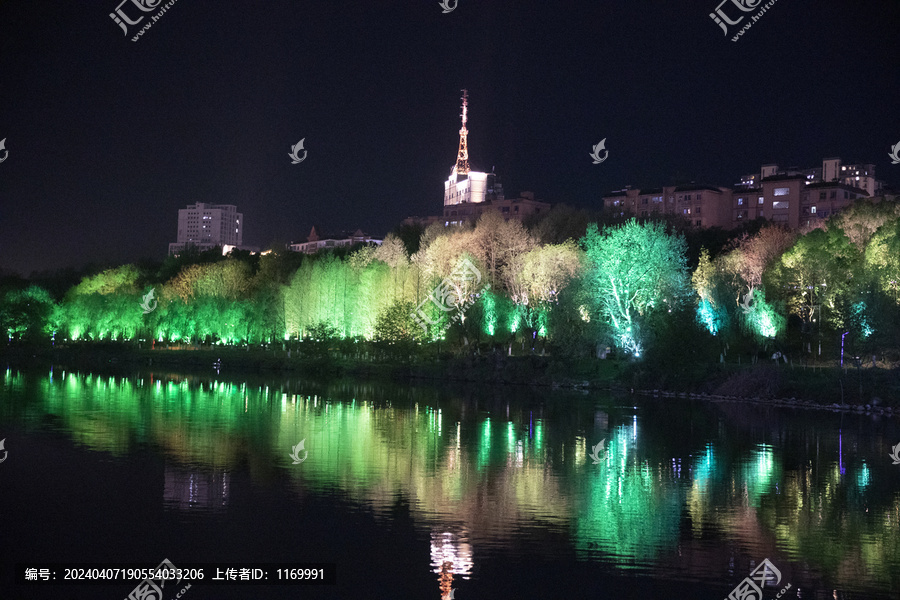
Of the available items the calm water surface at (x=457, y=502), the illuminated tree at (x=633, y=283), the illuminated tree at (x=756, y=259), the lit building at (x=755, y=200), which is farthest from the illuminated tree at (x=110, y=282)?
the calm water surface at (x=457, y=502)

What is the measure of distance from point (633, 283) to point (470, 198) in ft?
320

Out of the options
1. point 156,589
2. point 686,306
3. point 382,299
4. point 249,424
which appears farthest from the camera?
point 382,299

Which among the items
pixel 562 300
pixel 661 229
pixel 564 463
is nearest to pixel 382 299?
pixel 562 300

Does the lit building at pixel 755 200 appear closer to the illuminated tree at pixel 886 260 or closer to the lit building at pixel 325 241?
the illuminated tree at pixel 886 260

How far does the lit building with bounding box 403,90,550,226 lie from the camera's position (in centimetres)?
12719

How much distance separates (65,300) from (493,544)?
358 ft

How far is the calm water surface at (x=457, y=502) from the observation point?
42.1ft

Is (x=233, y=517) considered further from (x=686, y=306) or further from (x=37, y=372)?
(x=37, y=372)

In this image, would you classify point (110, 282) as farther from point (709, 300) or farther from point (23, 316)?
point (709, 300)

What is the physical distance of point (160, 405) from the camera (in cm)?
3806

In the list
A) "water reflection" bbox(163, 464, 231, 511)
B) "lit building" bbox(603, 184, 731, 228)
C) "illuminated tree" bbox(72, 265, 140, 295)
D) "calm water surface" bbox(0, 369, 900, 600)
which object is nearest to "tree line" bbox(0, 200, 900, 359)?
"illuminated tree" bbox(72, 265, 140, 295)

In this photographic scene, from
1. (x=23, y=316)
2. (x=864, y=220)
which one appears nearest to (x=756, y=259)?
(x=864, y=220)

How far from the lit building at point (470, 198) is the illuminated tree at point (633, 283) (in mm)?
65841

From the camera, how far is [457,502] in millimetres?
17484
